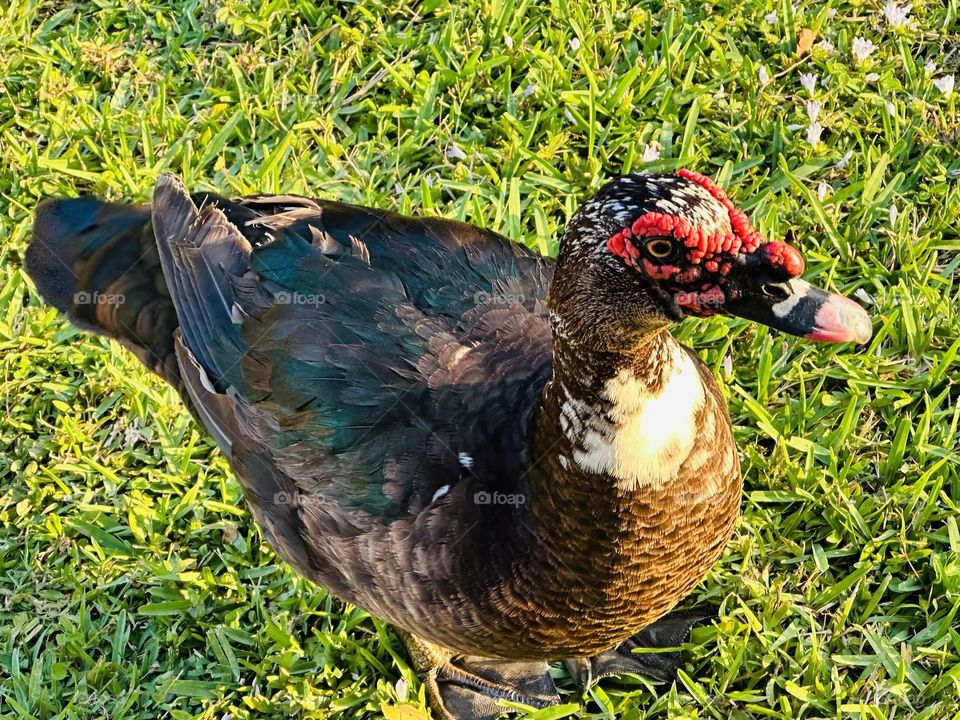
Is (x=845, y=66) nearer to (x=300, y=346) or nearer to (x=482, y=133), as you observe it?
(x=482, y=133)

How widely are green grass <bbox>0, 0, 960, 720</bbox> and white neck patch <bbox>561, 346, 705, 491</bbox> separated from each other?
947 mm

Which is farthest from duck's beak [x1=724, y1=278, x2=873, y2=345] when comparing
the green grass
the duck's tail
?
the duck's tail

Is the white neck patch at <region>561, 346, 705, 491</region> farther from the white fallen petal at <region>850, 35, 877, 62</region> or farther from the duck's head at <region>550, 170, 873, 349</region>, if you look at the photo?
the white fallen petal at <region>850, 35, 877, 62</region>

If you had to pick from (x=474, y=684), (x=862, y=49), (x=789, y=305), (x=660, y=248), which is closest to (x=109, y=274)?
(x=474, y=684)

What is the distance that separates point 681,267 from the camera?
87.4 inches

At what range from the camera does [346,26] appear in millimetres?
4676

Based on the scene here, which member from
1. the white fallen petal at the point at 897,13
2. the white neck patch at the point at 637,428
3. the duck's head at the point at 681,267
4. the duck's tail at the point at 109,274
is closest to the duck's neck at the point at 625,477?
the white neck patch at the point at 637,428

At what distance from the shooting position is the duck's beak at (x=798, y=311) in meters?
2.25

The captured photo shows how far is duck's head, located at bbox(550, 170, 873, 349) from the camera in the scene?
219 centimetres

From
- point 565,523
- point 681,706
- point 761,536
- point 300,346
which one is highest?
point 300,346

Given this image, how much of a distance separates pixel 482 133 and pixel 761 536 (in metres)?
2.03

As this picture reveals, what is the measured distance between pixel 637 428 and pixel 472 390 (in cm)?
52

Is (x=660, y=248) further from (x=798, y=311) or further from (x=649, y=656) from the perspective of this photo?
(x=649, y=656)

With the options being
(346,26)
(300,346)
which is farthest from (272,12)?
(300,346)
